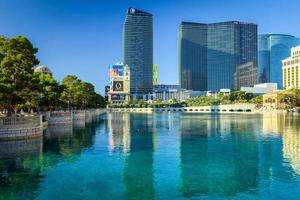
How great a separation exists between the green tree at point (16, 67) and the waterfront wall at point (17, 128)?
3386 millimetres

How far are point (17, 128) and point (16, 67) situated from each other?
826cm

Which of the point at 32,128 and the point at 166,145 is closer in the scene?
the point at 166,145

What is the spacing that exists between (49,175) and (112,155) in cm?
1076

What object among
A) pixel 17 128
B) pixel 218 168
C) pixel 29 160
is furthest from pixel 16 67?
pixel 218 168

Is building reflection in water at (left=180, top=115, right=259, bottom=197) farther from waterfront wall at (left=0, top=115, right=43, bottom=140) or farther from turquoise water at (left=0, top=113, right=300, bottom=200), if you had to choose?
waterfront wall at (left=0, top=115, right=43, bottom=140)

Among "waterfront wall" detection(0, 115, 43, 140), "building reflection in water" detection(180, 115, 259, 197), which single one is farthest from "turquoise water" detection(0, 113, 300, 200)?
"waterfront wall" detection(0, 115, 43, 140)

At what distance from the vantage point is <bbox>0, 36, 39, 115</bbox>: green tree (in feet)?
157

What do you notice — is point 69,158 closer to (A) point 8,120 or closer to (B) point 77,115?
(A) point 8,120

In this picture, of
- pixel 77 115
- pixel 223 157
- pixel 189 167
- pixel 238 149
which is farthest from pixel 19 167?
pixel 77 115

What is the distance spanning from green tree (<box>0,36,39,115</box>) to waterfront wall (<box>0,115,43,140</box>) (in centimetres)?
339

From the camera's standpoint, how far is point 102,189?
24.3 metres

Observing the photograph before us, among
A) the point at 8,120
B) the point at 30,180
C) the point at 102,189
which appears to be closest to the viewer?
the point at 102,189

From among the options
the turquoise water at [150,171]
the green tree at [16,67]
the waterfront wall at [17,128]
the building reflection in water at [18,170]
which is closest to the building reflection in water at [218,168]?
the turquoise water at [150,171]

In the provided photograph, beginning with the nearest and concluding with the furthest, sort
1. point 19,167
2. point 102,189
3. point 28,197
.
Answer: point 28,197, point 102,189, point 19,167
